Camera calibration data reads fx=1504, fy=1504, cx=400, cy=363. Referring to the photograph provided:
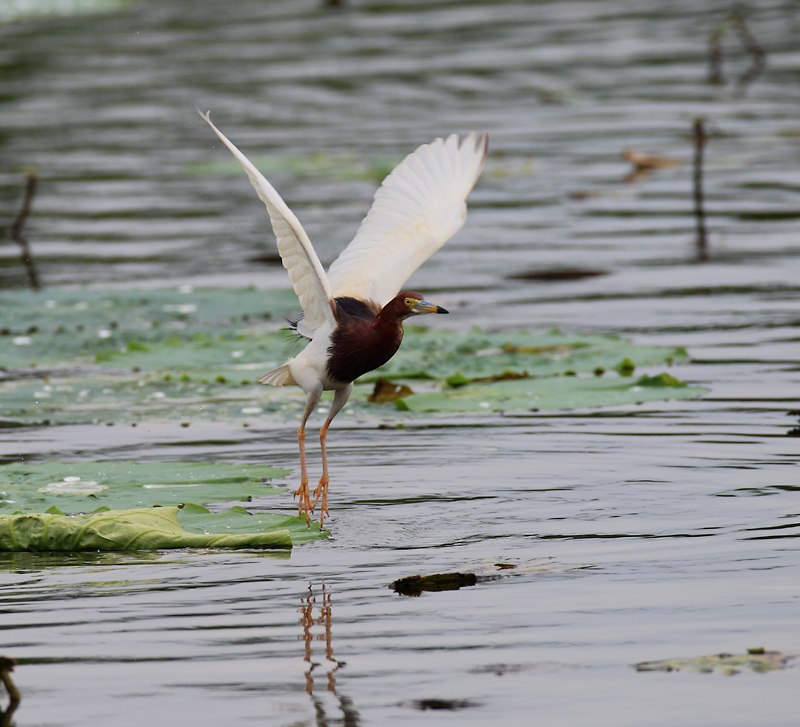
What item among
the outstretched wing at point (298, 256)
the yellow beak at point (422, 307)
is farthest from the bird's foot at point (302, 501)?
the yellow beak at point (422, 307)

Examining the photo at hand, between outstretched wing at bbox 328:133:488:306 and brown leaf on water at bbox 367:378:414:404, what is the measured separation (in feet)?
3.77

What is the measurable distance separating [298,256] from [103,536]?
1552 mm

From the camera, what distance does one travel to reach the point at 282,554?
5.86 metres

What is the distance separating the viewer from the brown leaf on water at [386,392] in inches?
347

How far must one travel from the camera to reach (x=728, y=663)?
4.39 meters

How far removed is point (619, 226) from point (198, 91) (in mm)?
13270

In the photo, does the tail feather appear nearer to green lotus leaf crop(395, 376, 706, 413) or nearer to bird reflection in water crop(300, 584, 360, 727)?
green lotus leaf crop(395, 376, 706, 413)

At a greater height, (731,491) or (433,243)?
(433,243)

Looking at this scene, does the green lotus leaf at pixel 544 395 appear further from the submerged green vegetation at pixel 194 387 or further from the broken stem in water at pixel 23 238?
the broken stem in water at pixel 23 238

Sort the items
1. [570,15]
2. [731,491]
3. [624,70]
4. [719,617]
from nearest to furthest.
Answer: [719,617] → [731,491] → [624,70] → [570,15]

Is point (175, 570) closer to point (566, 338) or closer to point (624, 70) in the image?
point (566, 338)

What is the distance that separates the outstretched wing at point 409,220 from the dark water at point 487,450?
2.98 feet

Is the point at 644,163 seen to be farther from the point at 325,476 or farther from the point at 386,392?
the point at 325,476

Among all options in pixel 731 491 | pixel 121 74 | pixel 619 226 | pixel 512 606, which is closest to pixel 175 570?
pixel 512 606
